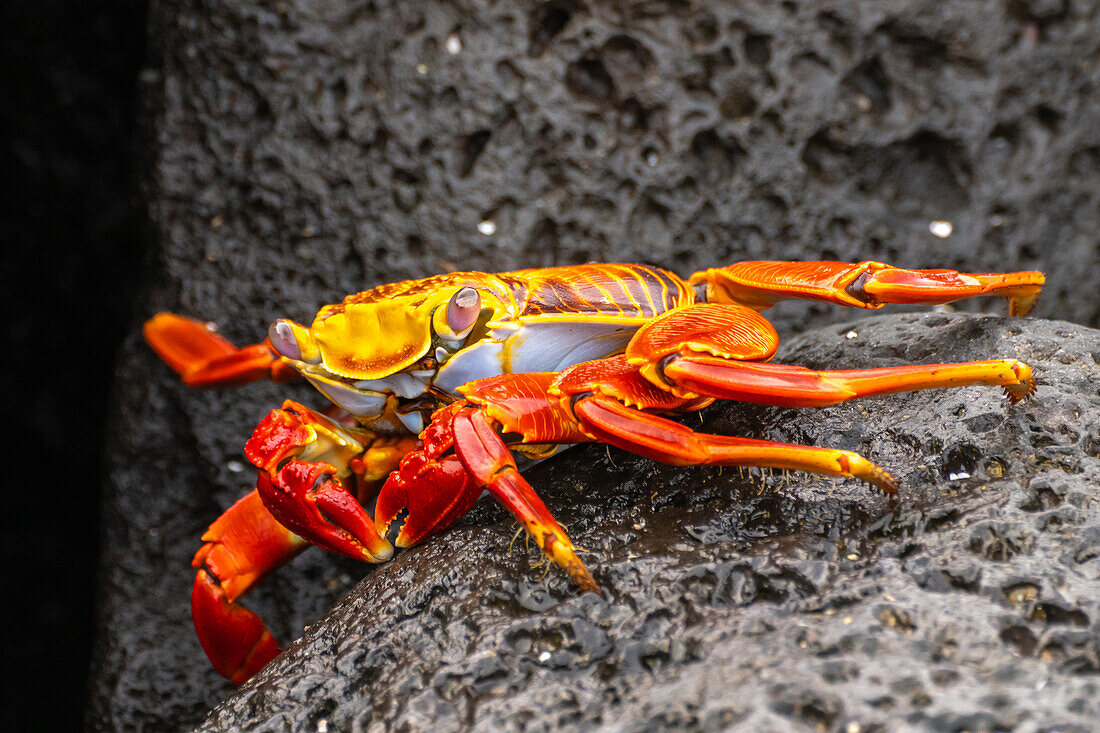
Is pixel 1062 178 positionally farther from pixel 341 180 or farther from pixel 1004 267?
pixel 341 180

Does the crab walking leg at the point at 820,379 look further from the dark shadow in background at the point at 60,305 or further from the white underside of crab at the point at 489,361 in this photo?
the dark shadow in background at the point at 60,305

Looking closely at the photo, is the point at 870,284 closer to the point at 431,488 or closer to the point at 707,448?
the point at 707,448

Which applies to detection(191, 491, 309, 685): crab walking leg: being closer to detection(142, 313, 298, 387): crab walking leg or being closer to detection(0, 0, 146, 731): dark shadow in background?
detection(142, 313, 298, 387): crab walking leg

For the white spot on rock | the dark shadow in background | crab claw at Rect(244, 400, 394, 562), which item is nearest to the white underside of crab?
crab claw at Rect(244, 400, 394, 562)

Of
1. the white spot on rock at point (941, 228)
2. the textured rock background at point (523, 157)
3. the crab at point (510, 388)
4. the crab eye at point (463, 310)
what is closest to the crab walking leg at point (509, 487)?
the crab at point (510, 388)

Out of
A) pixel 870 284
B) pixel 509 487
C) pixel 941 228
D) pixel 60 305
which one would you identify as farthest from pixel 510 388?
pixel 60 305

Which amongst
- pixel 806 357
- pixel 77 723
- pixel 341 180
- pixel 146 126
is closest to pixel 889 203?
pixel 806 357
